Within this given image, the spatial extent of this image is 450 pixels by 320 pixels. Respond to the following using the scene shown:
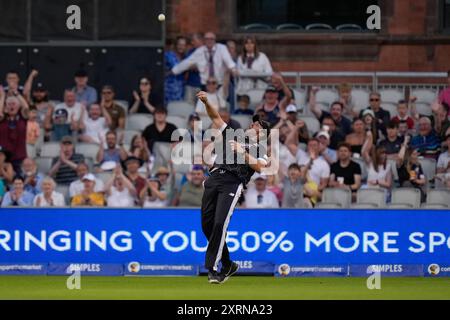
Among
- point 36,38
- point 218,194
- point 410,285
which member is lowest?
point 410,285

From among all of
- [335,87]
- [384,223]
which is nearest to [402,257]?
[384,223]

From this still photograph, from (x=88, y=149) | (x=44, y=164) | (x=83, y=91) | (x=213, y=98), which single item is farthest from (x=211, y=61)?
(x=44, y=164)

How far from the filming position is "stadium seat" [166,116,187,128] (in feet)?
74.0

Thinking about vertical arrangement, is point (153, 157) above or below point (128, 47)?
below

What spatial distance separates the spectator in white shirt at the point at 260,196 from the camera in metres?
20.6

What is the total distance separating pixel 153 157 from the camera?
22.0m

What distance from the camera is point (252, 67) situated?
2397 cm

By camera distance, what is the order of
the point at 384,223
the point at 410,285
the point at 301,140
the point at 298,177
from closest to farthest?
1. the point at 410,285
2. the point at 384,223
3. the point at 298,177
4. the point at 301,140

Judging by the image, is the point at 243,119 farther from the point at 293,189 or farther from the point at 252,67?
the point at 293,189

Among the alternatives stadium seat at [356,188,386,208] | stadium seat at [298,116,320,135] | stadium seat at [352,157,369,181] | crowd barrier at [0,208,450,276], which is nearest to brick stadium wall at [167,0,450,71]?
stadium seat at [298,116,320,135]

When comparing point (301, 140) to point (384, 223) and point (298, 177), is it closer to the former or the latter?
point (298, 177)

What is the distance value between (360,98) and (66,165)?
16.9 feet

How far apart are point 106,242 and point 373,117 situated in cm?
542

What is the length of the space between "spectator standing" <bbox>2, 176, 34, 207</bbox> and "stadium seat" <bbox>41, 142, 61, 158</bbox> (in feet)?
5.22
